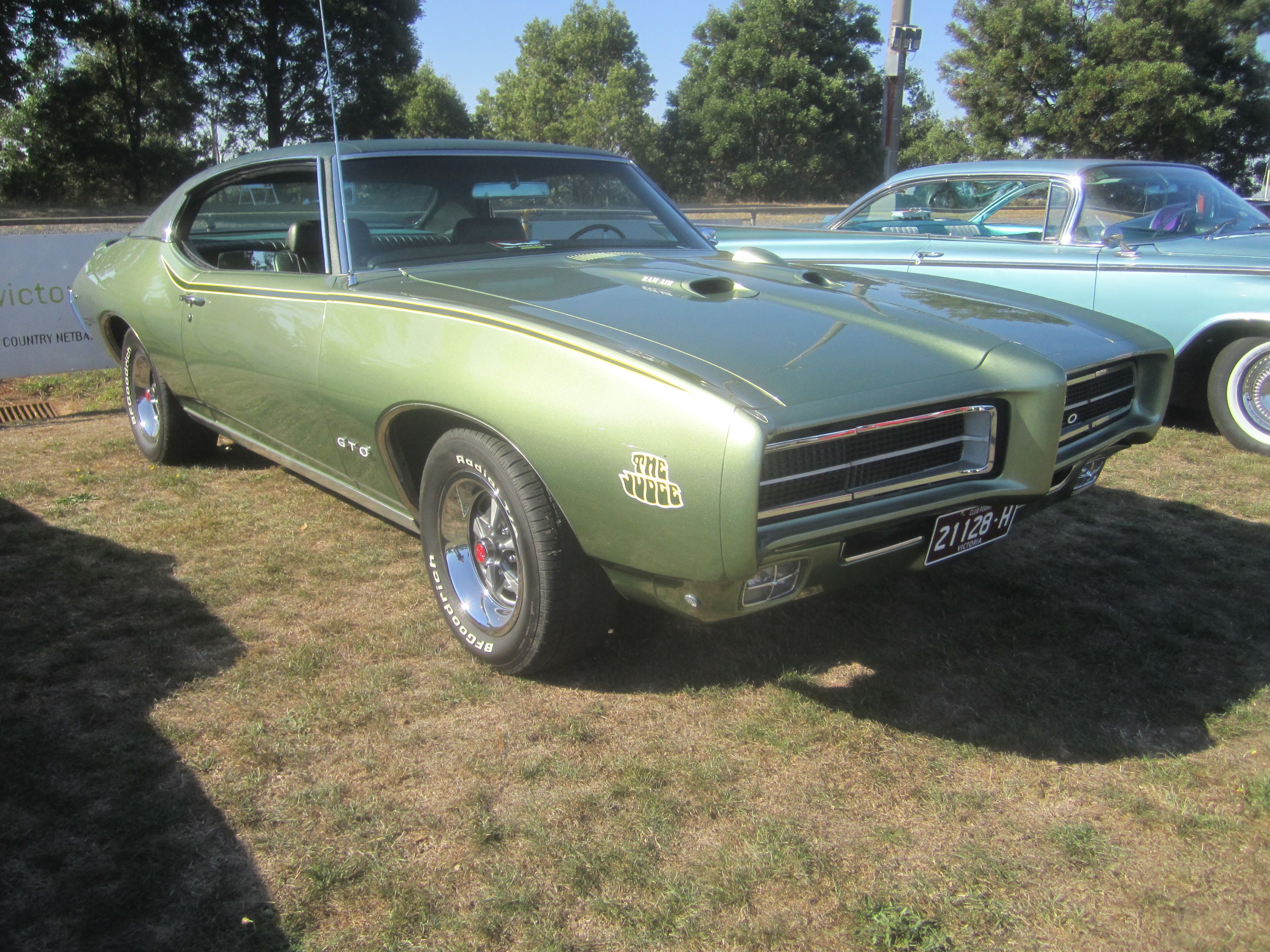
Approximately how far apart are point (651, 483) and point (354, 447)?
1.35 meters

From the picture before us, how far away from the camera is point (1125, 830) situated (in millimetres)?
2143

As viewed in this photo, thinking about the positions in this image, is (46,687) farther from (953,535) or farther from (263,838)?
(953,535)

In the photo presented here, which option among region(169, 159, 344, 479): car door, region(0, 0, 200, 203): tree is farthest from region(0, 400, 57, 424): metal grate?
region(0, 0, 200, 203): tree

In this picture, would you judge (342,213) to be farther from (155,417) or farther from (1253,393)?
(1253,393)

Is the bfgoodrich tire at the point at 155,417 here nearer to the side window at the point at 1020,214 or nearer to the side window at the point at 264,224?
the side window at the point at 264,224

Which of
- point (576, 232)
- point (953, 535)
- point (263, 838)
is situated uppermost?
point (576, 232)

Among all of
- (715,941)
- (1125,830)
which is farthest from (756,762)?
(1125,830)

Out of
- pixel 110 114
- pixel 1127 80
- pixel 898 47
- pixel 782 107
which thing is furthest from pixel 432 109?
pixel 898 47

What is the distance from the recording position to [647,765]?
2.43 meters

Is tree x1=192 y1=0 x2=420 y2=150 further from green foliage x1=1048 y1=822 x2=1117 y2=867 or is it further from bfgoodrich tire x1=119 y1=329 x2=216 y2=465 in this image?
green foliage x1=1048 y1=822 x2=1117 y2=867

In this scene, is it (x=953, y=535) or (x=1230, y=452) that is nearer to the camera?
(x=953, y=535)

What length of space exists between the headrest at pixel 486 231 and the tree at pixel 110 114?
3036 cm

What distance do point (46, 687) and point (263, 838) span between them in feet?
3.54

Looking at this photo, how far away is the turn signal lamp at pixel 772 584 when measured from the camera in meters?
2.27
